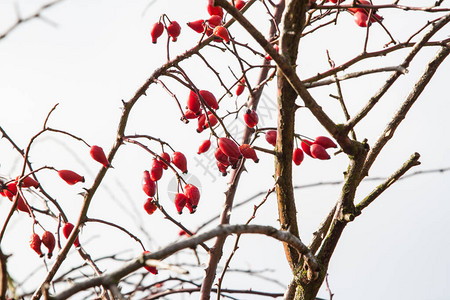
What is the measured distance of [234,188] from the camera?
2496 mm

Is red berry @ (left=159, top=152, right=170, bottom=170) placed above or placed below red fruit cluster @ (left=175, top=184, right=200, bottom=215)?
above

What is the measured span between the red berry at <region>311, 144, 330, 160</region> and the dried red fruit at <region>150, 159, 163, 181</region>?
61cm

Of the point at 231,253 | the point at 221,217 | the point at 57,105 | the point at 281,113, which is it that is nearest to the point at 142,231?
the point at 221,217

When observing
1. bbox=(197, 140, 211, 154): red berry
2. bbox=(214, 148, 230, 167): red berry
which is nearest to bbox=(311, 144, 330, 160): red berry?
bbox=(214, 148, 230, 167): red berry

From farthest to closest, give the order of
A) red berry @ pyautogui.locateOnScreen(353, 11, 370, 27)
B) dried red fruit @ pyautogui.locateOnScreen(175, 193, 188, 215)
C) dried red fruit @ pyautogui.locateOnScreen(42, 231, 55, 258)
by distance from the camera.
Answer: red berry @ pyautogui.locateOnScreen(353, 11, 370, 27) → dried red fruit @ pyautogui.locateOnScreen(175, 193, 188, 215) → dried red fruit @ pyautogui.locateOnScreen(42, 231, 55, 258)

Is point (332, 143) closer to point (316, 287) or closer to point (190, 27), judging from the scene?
point (316, 287)

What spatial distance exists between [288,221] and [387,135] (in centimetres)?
52

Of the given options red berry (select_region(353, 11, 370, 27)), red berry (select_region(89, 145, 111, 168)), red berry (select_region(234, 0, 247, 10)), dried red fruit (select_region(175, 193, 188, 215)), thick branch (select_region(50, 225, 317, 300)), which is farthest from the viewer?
red berry (select_region(234, 0, 247, 10))

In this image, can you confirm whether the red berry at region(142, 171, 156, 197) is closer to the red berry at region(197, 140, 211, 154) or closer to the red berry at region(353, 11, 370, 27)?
the red berry at region(197, 140, 211, 154)

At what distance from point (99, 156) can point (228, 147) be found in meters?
0.46

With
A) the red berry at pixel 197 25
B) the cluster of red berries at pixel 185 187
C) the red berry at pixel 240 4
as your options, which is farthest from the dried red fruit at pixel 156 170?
the red berry at pixel 240 4

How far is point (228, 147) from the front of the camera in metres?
1.78

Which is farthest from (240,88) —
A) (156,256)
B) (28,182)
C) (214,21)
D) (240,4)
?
(156,256)

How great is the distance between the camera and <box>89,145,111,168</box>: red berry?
1755 millimetres
